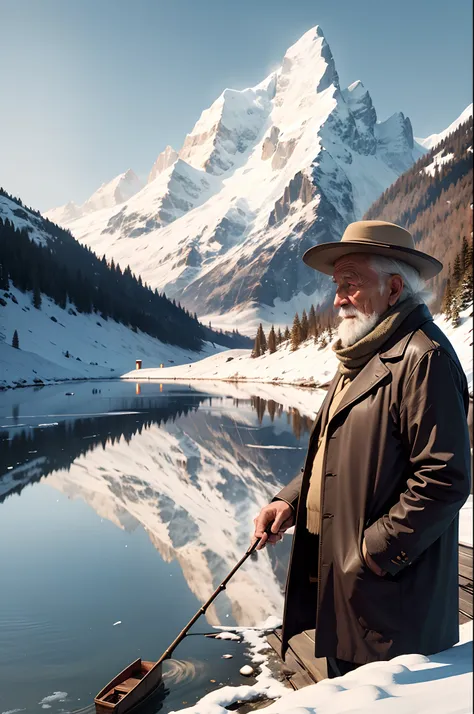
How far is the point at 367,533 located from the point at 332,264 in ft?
6.01

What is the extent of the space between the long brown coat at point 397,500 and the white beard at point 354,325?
0.85 feet

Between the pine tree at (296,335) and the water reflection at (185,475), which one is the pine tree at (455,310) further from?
the pine tree at (296,335)

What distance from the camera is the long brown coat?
3.05m

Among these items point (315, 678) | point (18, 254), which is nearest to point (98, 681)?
point (315, 678)

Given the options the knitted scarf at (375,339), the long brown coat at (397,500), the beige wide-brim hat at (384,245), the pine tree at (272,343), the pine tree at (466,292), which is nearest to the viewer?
the long brown coat at (397,500)

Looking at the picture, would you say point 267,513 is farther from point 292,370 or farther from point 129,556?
point 292,370

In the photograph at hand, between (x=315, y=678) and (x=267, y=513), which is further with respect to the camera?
(x=315, y=678)

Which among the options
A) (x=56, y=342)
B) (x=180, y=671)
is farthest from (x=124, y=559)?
(x=56, y=342)

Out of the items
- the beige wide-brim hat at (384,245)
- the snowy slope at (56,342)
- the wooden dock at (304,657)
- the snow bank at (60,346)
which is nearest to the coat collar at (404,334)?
the beige wide-brim hat at (384,245)

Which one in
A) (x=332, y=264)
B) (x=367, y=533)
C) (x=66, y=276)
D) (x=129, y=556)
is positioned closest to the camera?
(x=367, y=533)

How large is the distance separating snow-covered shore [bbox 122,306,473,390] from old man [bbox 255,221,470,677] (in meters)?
29.7

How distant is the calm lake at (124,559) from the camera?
6309mm

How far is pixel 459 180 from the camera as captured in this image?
159125 millimetres

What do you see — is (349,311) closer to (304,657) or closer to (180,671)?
(304,657)
